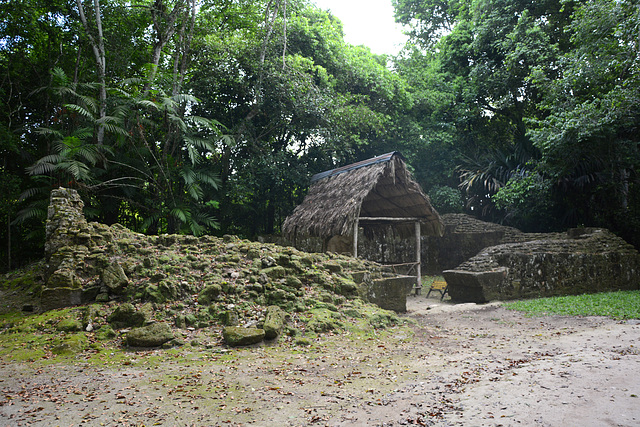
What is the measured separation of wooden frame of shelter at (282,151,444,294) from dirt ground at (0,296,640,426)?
4.21 meters

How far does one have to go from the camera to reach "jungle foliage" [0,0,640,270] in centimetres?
1121

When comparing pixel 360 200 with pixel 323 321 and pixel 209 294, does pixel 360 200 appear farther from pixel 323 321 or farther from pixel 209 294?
pixel 209 294

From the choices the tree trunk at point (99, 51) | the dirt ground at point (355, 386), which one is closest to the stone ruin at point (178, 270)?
the dirt ground at point (355, 386)

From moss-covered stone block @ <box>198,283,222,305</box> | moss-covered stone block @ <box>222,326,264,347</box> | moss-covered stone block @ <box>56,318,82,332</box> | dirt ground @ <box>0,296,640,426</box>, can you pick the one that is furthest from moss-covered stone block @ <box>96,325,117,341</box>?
moss-covered stone block @ <box>222,326,264,347</box>

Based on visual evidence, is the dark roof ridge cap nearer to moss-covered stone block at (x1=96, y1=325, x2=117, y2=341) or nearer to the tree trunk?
the tree trunk

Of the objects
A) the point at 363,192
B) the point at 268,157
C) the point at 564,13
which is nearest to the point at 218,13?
the point at 268,157

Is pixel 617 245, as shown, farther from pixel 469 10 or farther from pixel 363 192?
pixel 469 10

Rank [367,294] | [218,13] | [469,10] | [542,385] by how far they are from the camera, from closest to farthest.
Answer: [542,385] → [367,294] → [218,13] → [469,10]

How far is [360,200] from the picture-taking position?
380 inches

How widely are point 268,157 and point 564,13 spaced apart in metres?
13.3

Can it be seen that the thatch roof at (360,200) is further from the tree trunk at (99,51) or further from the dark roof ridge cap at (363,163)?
the tree trunk at (99,51)

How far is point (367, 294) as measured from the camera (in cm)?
803

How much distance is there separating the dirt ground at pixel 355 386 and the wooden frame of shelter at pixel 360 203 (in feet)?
13.8

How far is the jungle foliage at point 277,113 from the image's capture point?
36.8 feet
